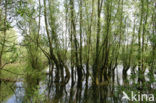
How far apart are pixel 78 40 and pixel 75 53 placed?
153 cm

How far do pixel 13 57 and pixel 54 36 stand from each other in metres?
13.9

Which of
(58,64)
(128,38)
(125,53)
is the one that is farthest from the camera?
(125,53)

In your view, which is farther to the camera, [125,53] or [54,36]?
[125,53]

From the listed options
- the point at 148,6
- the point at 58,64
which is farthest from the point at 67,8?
the point at 148,6

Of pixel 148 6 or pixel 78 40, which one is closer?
pixel 148 6

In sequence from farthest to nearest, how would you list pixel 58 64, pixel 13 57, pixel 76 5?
pixel 58 64 < pixel 76 5 < pixel 13 57

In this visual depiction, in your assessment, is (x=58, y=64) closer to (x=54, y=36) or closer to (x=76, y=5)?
(x=54, y=36)

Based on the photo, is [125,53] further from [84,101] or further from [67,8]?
[84,101]

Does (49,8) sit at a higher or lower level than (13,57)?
higher

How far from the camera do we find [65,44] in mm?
17578

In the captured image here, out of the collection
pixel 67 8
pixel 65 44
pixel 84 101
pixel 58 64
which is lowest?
pixel 84 101

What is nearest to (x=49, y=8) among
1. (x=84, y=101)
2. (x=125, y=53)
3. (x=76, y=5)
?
(x=76, y=5)

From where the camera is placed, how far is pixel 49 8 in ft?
51.5

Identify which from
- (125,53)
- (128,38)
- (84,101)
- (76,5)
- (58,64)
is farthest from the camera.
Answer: (125,53)
